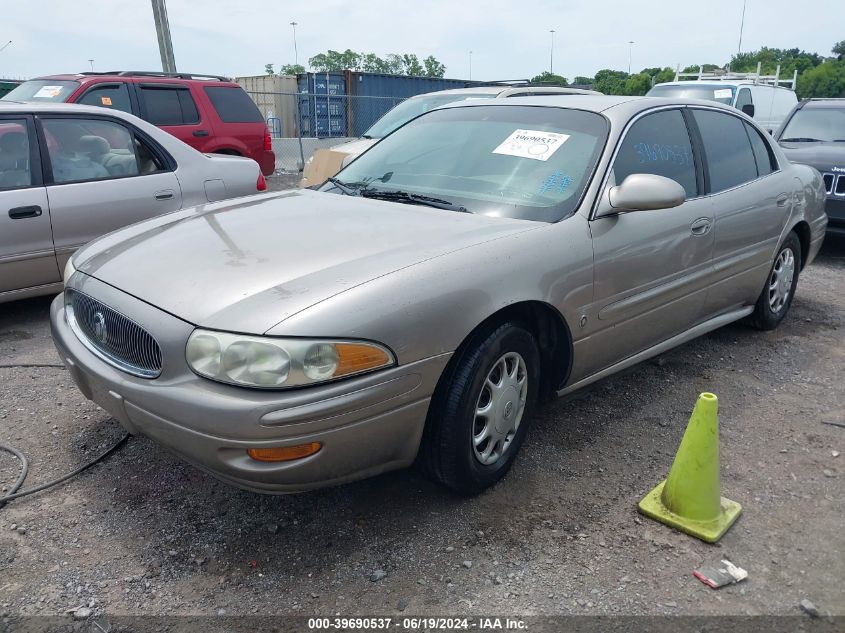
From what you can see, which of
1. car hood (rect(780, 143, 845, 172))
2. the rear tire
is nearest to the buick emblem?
the rear tire

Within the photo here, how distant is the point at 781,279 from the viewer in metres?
4.96

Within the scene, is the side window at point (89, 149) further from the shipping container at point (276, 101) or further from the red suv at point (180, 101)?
the shipping container at point (276, 101)

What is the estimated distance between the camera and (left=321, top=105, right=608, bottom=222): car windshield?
3236 millimetres

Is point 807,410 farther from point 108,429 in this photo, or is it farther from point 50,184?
point 50,184

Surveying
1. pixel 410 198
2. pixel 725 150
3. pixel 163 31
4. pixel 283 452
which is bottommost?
pixel 283 452

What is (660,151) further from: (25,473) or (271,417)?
(25,473)

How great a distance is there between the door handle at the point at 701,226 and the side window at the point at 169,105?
7.35 m

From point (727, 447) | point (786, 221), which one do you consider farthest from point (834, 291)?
point (727, 447)

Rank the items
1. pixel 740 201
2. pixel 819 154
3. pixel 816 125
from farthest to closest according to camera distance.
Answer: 1. pixel 816 125
2. pixel 819 154
3. pixel 740 201

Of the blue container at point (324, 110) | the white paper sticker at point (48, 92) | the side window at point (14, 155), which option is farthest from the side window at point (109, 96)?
the blue container at point (324, 110)

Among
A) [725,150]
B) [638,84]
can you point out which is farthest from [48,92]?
[638,84]

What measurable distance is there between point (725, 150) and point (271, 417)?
336 centimetres

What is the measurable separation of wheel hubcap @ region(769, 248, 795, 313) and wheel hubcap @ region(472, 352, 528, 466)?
275 centimetres

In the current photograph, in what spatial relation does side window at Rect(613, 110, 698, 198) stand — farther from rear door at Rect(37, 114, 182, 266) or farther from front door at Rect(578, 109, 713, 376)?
rear door at Rect(37, 114, 182, 266)
